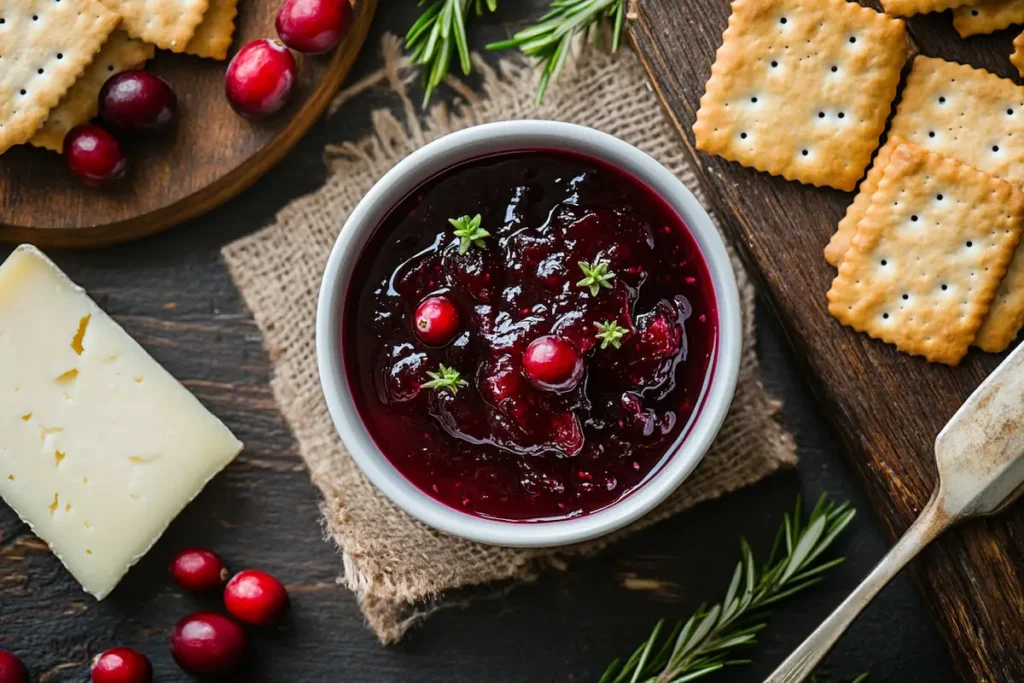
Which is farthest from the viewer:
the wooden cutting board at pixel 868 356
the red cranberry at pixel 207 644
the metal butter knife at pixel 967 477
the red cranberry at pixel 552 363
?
the red cranberry at pixel 207 644

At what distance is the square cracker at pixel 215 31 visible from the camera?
5.41 ft

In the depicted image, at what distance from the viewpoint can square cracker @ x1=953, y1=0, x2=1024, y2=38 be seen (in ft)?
4.78

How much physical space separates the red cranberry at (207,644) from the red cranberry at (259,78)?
0.95 meters

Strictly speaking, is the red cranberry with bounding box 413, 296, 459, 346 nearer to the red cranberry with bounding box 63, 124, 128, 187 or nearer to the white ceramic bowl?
the white ceramic bowl

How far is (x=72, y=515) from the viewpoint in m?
1.73

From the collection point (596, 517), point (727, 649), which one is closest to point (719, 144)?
point (596, 517)

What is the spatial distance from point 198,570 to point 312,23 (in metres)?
1.02

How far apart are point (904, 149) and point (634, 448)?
66 centimetres

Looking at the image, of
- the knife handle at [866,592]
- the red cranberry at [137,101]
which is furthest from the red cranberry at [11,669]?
the knife handle at [866,592]

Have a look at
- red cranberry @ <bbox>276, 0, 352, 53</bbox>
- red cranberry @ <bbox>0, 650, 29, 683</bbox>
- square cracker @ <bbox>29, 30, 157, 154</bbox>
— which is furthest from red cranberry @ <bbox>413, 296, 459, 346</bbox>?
red cranberry @ <bbox>0, 650, 29, 683</bbox>

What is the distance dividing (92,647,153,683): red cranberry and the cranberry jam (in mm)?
761

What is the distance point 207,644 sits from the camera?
1.70m

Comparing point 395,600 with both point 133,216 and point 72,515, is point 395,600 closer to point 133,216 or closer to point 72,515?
point 72,515

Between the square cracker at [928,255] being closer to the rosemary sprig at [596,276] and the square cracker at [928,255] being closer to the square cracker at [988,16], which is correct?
the square cracker at [988,16]
